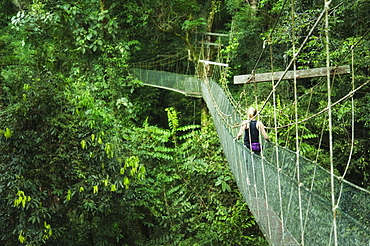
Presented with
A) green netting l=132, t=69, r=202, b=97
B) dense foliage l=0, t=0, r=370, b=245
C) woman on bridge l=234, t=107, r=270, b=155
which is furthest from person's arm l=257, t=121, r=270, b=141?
green netting l=132, t=69, r=202, b=97

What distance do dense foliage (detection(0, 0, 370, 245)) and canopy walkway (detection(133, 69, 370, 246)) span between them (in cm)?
58

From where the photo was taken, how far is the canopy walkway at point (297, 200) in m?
1.85

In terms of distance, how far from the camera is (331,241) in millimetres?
2035

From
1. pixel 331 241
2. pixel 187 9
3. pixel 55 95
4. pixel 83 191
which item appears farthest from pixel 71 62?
pixel 331 241

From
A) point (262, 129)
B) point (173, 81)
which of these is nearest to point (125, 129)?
point (173, 81)

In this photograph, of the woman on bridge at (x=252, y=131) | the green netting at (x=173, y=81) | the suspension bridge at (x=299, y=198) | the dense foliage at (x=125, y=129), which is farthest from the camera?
the green netting at (x=173, y=81)

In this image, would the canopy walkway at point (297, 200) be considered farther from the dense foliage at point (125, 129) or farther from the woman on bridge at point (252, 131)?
the dense foliage at point (125, 129)

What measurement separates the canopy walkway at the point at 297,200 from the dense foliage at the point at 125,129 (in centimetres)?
58

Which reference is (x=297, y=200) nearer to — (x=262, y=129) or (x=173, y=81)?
(x=262, y=129)

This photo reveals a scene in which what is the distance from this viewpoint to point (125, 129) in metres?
6.37

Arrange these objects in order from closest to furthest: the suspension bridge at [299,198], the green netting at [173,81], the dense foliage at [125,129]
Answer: the suspension bridge at [299,198], the dense foliage at [125,129], the green netting at [173,81]

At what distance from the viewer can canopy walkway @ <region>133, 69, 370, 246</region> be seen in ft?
6.07

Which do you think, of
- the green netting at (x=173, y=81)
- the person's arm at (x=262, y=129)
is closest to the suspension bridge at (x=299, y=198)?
the person's arm at (x=262, y=129)

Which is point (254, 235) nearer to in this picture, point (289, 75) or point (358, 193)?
point (289, 75)
